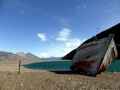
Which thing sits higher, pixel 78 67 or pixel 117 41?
pixel 117 41

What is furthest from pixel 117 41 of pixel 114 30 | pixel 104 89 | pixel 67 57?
pixel 104 89

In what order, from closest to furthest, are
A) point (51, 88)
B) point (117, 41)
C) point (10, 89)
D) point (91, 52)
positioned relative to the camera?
1. point (10, 89)
2. point (51, 88)
3. point (91, 52)
4. point (117, 41)

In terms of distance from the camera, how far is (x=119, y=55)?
30.6 metres

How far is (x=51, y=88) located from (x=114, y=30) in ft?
64.9

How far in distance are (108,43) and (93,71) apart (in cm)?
478

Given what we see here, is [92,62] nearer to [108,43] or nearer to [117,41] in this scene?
[108,43]

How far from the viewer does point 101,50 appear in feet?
91.6

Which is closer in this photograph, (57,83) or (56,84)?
(56,84)

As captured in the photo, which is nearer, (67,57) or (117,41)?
(117,41)

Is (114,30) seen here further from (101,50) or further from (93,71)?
(93,71)

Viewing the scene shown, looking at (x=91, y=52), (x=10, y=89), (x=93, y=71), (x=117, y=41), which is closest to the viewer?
(x=10, y=89)

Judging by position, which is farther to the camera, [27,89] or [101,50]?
[101,50]

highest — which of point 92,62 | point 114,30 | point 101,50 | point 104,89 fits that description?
point 114,30

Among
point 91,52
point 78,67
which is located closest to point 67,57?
point 78,67
